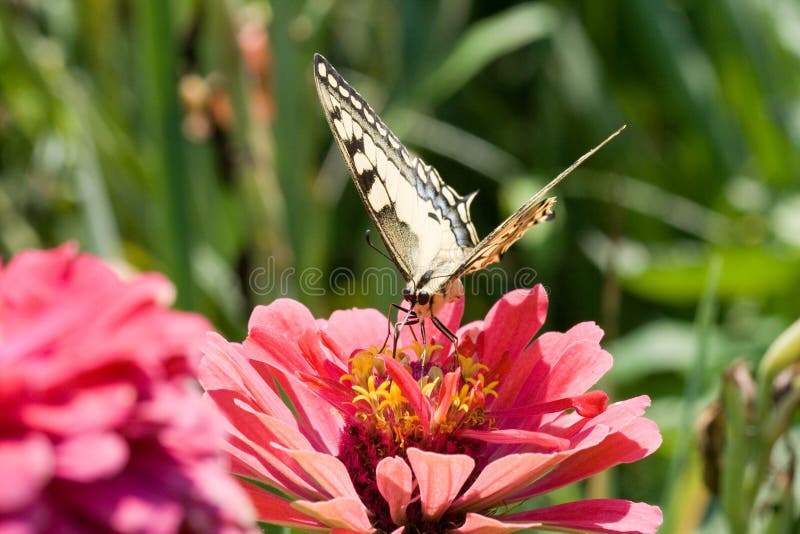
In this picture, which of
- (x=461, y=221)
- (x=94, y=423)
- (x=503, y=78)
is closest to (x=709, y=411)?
(x=461, y=221)

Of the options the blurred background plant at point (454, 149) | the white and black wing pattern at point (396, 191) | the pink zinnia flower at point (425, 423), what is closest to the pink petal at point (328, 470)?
the pink zinnia flower at point (425, 423)

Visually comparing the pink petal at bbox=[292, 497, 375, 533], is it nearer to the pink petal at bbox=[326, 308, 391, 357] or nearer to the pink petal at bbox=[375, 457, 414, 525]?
the pink petal at bbox=[375, 457, 414, 525]

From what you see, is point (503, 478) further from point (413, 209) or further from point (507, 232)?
point (413, 209)

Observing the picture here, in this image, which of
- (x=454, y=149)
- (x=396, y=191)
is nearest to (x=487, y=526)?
(x=396, y=191)

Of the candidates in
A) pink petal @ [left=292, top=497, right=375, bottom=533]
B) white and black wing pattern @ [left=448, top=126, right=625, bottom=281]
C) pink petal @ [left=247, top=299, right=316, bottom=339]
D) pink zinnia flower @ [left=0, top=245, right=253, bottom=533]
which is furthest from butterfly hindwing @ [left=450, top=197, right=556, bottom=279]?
pink zinnia flower @ [left=0, top=245, right=253, bottom=533]

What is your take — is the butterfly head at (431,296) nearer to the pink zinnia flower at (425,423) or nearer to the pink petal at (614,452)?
the pink zinnia flower at (425,423)

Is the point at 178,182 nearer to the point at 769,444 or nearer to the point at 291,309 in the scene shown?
the point at 291,309
